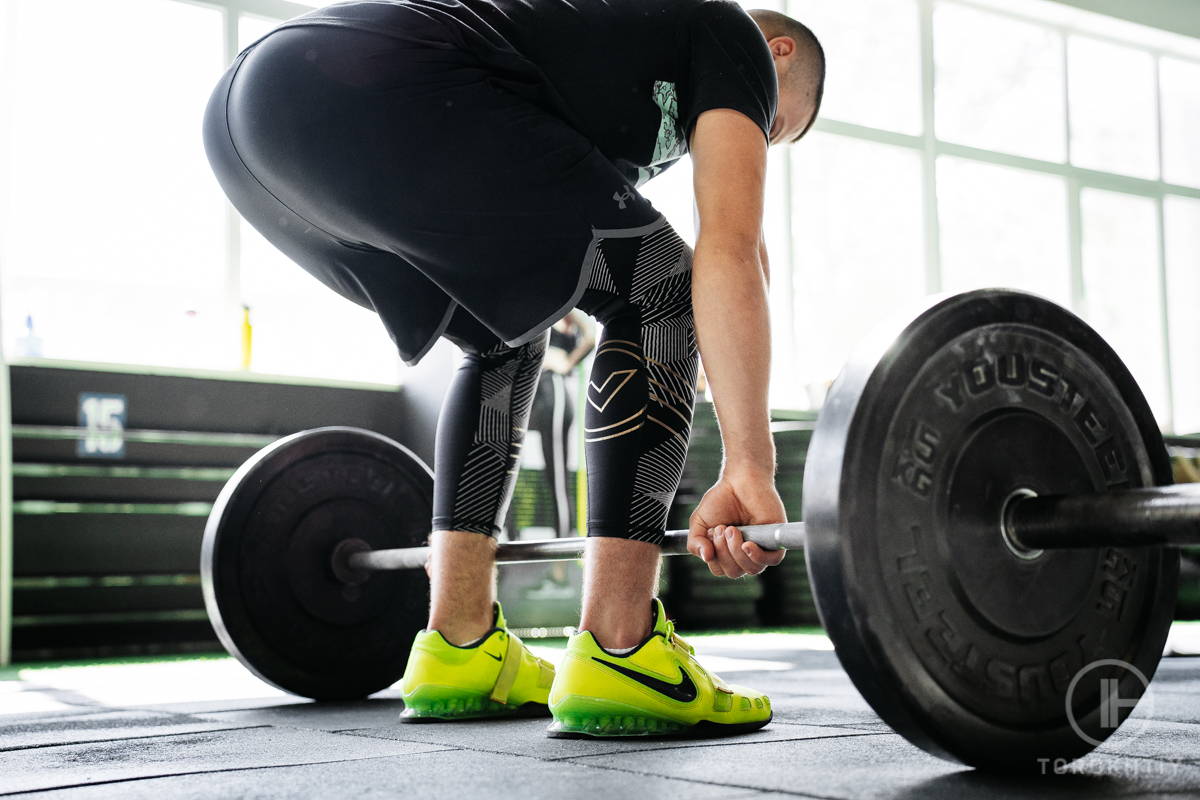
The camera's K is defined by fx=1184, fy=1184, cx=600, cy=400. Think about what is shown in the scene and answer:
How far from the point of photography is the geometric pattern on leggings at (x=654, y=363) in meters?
1.23

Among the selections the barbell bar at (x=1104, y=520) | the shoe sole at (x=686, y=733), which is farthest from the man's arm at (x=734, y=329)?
the shoe sole at (x=686, y=733)

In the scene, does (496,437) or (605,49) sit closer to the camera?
(605,49)

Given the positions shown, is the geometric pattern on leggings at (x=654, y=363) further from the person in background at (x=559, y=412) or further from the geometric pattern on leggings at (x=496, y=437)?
the person in background at (x=559, y=412)

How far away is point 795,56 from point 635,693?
811 millimetres

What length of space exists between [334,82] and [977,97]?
592 centimetres

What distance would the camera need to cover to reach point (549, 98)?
1274 mm

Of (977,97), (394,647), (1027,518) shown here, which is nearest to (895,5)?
(977,97)

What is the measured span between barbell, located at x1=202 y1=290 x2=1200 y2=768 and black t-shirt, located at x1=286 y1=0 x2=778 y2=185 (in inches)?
17.0

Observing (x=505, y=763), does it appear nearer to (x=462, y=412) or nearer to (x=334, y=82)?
(x=462, y=412)

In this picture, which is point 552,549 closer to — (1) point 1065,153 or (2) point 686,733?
(2) point 686,733

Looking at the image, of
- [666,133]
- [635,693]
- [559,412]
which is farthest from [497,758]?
[559,412]

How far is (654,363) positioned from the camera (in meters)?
1.27

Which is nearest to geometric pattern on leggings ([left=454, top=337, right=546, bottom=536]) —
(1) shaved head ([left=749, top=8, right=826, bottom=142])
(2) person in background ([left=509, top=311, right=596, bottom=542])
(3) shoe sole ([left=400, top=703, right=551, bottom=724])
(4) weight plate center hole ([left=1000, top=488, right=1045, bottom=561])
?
(3) shoe sole ([left=400, top=703, right=551, bottom=724])

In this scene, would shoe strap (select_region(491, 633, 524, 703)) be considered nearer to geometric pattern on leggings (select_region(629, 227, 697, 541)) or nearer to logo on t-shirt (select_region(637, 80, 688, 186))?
geometric pattern on leggings (select_region(629, 227, 697, 541))
